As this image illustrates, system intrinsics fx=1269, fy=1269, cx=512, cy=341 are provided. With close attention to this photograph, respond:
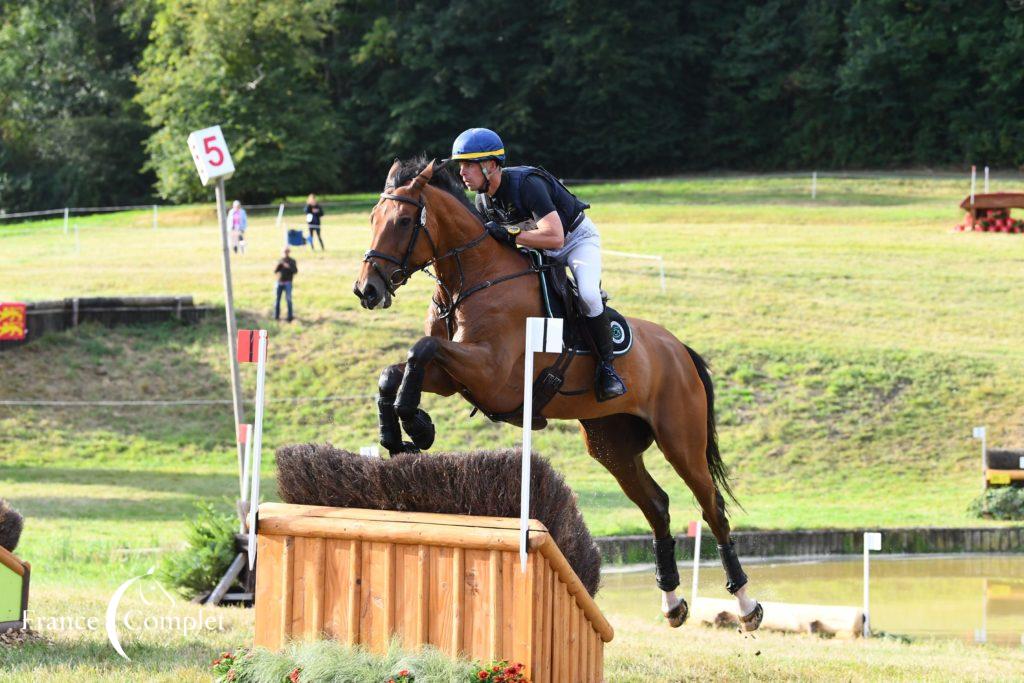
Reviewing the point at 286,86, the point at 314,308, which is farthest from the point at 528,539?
the point at 286,86

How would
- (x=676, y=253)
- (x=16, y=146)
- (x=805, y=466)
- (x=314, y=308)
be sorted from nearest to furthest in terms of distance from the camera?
(x=805, y=466) < (x=314, y=308) < (x=676, y=253) < (x=16, y=146)

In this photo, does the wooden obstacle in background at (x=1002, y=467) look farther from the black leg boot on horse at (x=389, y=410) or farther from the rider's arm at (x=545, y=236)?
the black leg boot on horse at (x=389, y=410)

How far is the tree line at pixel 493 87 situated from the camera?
43.8 metres

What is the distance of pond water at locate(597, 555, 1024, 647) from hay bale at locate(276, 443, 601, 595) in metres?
6.77

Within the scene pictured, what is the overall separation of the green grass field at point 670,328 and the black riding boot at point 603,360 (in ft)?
17.0

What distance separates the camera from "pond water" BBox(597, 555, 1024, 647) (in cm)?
1202

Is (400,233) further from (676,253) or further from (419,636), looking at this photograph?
(676,253)

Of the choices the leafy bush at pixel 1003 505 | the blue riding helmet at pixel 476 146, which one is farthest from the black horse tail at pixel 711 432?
the leafy bush at pixel 1003 505

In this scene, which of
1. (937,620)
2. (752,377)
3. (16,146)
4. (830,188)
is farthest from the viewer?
(16,146)

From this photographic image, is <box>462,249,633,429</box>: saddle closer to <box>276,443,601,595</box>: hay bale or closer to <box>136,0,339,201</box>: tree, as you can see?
<box>276,443,601,595</box>: hay bale

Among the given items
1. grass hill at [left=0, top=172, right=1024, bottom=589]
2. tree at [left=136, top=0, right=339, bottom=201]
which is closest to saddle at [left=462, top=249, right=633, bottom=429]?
grass hill at [left=0, top=172, right=1024, bottom=589]

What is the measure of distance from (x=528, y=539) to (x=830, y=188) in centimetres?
3743

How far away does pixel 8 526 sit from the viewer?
766 cm

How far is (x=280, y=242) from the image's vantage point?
3159 cm
